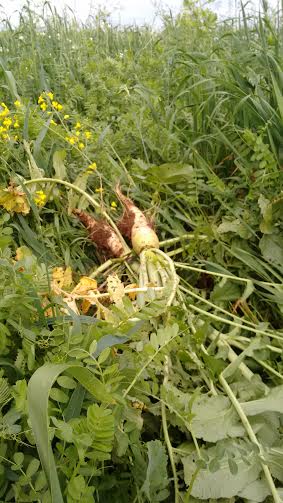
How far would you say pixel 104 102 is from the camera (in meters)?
2.58

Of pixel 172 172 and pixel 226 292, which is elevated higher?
pixel 172 172

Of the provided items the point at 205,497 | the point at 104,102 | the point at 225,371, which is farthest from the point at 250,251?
the point at 104,102

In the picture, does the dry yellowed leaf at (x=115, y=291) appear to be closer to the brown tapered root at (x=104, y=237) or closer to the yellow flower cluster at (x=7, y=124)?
the brown tapered root at (x=104, y=237)

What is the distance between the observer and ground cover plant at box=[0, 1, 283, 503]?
887 millimetres

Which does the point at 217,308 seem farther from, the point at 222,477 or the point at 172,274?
the point at 222,477

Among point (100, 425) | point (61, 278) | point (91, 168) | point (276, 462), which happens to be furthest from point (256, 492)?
point (91, 168)

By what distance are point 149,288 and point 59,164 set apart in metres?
0.75

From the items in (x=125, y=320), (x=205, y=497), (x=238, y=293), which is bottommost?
(x=205, y=497)

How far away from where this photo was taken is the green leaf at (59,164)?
1.82 meters

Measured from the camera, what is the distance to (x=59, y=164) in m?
1.83

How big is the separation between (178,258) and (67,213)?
0.42 m

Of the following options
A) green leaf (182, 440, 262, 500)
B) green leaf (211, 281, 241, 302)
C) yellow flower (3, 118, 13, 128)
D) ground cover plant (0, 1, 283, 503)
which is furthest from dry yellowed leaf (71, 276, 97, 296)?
yellow flower (3, 118, 13, 128)

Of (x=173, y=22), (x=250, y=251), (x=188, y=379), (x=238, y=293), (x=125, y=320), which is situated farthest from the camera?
(x=173, y=22)

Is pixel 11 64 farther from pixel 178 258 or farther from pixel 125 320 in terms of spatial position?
pixel 125 320
